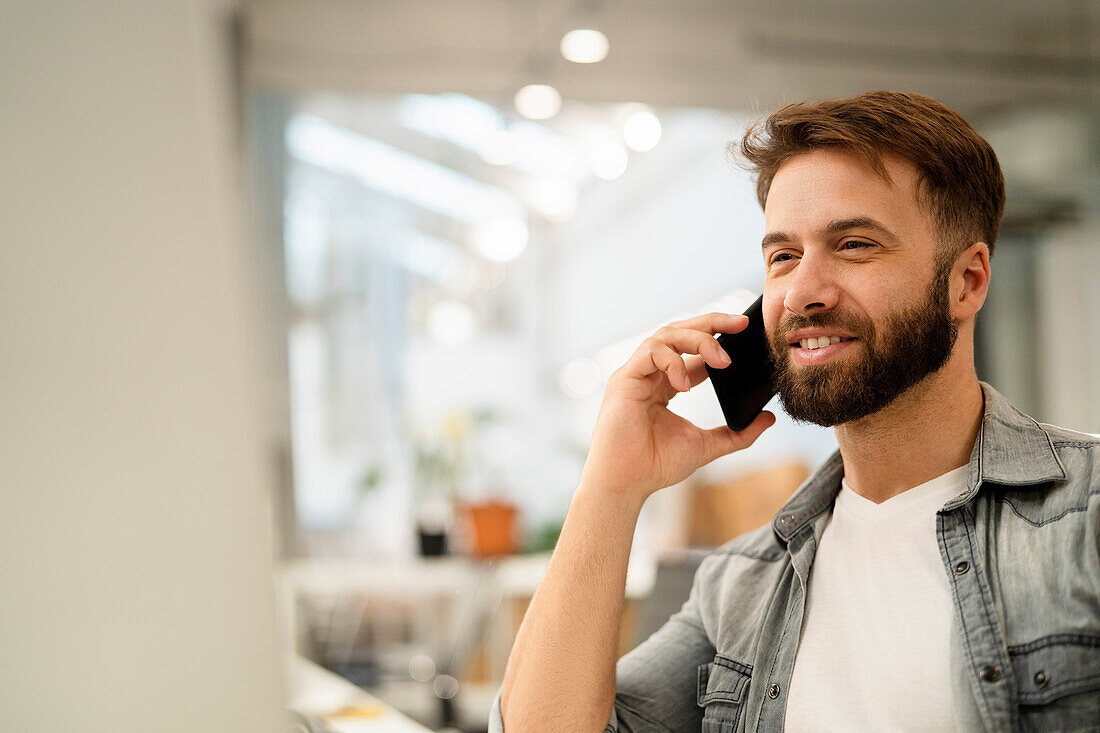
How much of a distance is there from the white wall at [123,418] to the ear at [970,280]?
1.19 meters

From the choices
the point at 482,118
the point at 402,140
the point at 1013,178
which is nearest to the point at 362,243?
the point at 402,140

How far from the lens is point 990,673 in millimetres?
959

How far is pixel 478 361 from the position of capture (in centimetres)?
465

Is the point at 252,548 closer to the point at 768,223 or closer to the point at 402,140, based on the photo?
the point at 768,223

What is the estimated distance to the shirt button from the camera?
37.6 inches

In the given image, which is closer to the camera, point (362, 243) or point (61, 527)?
point (61, 527)

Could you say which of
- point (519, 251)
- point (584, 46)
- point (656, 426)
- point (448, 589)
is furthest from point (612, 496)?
point (519, 251)

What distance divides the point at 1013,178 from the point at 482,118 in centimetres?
258

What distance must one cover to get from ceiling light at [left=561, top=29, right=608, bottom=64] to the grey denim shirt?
10.6ft

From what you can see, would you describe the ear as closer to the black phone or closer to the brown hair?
the brown hair

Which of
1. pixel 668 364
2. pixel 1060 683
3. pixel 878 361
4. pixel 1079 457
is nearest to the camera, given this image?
pixel 1060 683

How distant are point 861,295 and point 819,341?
79 mm

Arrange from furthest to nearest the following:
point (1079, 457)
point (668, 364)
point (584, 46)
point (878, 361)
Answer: point (584, 46), point (668, 364), point (878, 361), point (1079, 457)

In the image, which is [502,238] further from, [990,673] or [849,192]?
[990,673]
